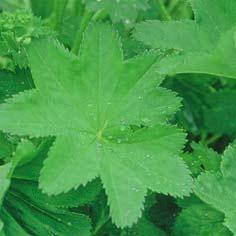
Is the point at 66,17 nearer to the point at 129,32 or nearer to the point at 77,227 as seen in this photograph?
the point at 129,32

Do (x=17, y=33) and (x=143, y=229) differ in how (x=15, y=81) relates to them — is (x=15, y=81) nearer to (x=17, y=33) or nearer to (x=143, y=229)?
(x=17, y=33)

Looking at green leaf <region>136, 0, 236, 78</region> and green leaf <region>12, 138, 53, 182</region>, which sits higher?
green leaf <region>136, 0, 236, 78</region>

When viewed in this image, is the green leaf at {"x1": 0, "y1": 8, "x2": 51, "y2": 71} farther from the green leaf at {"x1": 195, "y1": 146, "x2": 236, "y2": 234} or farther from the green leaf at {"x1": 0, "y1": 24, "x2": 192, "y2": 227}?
the green leaf at {"x1": 195, "y1": 146, "x2": 236, "y2": 234}

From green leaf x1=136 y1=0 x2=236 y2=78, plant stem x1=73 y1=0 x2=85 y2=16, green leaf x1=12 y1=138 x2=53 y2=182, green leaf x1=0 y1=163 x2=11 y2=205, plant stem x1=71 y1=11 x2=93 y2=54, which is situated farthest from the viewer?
plant stem x1=73 y1=0 x2=85 y2=16

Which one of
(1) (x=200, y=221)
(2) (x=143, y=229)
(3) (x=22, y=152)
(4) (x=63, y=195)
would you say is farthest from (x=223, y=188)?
(3) (x=22, y=152)

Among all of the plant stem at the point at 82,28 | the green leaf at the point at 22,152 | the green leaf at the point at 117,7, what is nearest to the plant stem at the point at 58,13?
the plant stem at the point at 82,28

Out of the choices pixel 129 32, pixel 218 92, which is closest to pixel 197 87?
pixel 218 92

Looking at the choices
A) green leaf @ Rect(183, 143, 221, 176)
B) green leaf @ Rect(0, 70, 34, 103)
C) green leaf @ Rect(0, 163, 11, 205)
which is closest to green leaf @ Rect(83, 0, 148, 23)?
green leaf @ Rect(0, 70, 34, 103)
